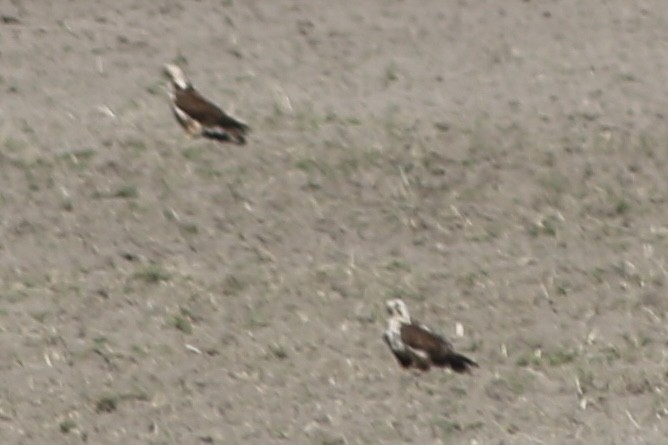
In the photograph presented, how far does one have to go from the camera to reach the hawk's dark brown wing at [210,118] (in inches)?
364

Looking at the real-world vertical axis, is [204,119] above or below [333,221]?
above

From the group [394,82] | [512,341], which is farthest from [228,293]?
[394,82]

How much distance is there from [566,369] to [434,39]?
3243 millimetres

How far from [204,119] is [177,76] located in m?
0.49

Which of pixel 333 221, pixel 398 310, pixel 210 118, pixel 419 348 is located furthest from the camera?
pixel 210 118

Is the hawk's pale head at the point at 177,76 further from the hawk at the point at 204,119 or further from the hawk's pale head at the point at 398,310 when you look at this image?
the hawk's pale head at the point at 398,310

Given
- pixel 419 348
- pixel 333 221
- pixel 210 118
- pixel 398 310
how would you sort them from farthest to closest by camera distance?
pixel 210 118
pixel 333 221
pixel 398 310
pixel 419 348

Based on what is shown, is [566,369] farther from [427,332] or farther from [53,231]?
[53,231]

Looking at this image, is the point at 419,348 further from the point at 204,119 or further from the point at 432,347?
the point at 204,119

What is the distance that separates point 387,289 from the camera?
27.8ft

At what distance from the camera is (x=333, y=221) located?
8.96 meters

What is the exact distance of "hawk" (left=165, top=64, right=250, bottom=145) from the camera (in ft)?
30.3

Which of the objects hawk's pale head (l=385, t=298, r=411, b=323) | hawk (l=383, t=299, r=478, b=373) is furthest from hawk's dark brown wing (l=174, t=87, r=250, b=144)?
hawk (l=383, t=299, r=478, b=373)

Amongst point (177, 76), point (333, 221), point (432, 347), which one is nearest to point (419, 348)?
point (432, 347)
